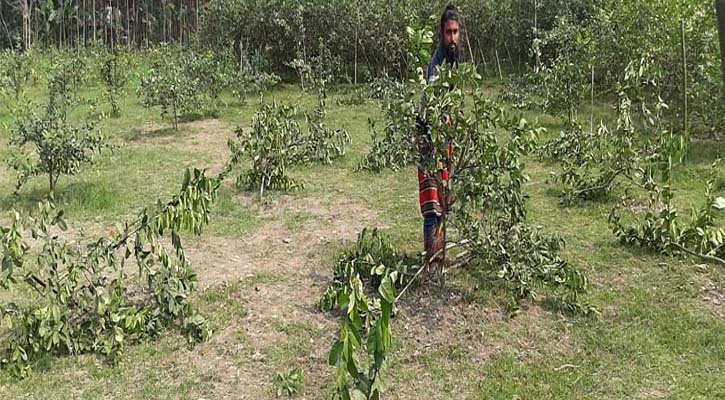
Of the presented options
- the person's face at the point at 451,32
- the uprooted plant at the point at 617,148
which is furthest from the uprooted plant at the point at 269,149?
the person's face at the point at 451,32

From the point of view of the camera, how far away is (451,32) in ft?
13.3

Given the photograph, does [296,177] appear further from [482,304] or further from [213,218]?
[482,304]

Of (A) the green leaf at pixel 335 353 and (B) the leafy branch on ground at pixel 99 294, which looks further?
(B) the leafy branch on ground at pixel 99 294

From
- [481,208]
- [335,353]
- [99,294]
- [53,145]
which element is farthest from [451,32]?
[53,145]

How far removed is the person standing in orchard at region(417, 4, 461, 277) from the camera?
13.1 feet


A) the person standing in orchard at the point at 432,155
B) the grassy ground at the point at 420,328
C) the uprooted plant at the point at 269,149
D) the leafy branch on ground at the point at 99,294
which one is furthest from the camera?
the uprooted plant at the point at 269,149

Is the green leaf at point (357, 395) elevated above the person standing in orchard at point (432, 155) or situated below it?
→ below

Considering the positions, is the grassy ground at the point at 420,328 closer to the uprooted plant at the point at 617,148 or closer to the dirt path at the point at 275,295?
the dirt path at the point at 275,295

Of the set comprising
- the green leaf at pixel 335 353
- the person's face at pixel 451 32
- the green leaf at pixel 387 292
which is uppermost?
the person's face at pixel 451 32

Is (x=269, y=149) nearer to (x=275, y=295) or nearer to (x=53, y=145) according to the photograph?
(x=53, y=145)

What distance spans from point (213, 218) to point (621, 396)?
3.63 metres

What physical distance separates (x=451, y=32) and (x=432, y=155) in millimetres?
713

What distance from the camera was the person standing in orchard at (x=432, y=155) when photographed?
3994mm

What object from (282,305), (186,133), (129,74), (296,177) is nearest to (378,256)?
(282,305)
